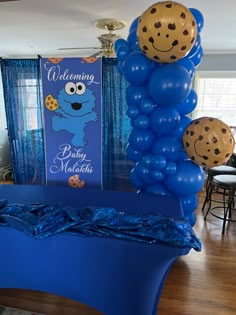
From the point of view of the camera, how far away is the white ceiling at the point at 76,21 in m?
2.59

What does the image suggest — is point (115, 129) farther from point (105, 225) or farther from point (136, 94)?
point (105, 225)

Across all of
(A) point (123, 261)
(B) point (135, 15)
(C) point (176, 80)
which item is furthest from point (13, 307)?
(B) point (135, 15)

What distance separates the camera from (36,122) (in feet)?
8.95

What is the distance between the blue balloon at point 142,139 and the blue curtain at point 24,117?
1.15 meters

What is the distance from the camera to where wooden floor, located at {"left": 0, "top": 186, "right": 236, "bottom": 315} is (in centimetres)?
173

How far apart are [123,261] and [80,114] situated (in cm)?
143

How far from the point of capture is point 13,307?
1.73 meters

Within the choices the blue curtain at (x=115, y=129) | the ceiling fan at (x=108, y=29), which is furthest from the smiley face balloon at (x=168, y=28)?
the ceiling fan at (x=108, y=29)

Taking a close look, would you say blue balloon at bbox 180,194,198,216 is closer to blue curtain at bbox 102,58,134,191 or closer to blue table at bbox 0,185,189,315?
blue curtain at bbox 102,58,134,191

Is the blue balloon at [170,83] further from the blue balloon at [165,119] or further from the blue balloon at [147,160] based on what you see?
the blue balloon at [147,160]

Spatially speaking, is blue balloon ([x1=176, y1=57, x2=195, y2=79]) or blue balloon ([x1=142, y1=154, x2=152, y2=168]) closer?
blue balloon ([x1=176, y1=57, x2=195, y2=79])

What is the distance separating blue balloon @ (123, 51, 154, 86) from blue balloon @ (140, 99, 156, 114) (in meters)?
0.16

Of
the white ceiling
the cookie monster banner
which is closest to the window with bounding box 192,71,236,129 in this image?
the white ceiling

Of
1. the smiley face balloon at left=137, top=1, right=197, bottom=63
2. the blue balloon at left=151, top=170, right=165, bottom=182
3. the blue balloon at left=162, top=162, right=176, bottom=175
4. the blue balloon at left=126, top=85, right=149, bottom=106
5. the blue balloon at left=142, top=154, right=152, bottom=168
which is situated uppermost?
the smiley face balloon at left=137, top=1, right=197, bottom=63
